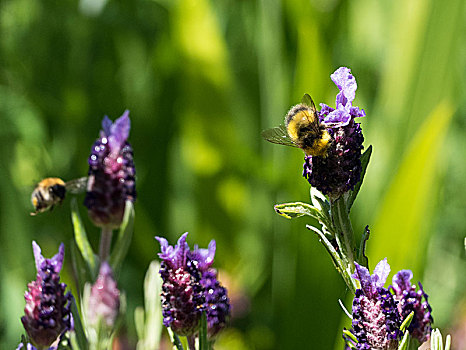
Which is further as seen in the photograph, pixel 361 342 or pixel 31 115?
pixel 31 115

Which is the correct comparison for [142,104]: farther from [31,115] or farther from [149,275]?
[149,275]

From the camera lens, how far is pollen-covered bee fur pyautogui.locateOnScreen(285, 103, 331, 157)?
18.1 inches

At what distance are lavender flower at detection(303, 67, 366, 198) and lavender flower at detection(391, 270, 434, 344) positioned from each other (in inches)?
3.4

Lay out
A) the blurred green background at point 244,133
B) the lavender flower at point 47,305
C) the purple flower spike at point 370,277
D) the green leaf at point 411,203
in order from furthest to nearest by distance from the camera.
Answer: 1. the blurred green background at point 244,133
2. the green leaf at point 411,203
3. the lavender flower at point 47,305
4. the purple flower spike at point 370,277

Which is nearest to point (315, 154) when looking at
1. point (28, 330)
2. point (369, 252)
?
point (28, 330)

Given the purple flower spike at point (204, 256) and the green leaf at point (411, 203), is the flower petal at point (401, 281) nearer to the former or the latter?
the purple flower spike at point (204, 256)

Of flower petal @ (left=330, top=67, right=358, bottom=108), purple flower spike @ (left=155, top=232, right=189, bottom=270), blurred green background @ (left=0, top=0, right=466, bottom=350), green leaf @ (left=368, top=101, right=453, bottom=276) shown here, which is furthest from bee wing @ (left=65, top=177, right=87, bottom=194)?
green leaf @ (left=368, top=101, right=453, bottom=276)

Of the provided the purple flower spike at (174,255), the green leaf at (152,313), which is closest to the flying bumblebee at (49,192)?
the green leaf at (152,313)

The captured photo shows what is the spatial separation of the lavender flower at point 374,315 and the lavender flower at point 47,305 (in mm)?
230

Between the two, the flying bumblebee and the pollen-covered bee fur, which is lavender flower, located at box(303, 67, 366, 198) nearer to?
the pollen-covered bee fur

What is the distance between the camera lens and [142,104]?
1.92 m

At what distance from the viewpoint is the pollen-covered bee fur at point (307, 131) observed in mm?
459

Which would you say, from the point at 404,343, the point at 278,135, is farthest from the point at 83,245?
the point at 404,343

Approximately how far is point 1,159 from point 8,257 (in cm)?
24
